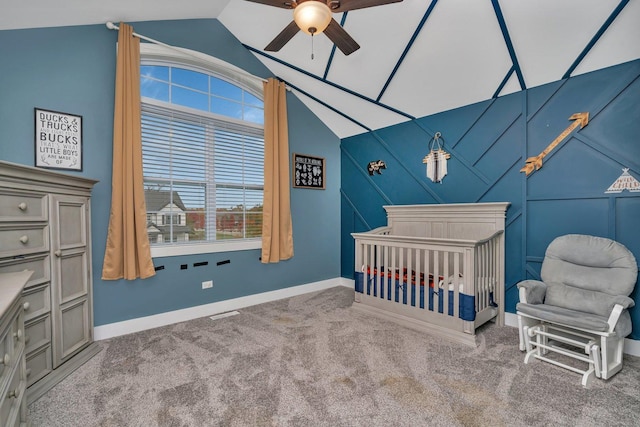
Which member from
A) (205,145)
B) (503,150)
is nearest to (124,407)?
(205,145)

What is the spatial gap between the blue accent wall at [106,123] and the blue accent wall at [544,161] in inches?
65.1

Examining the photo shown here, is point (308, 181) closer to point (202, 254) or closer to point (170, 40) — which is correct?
point (202, 254)

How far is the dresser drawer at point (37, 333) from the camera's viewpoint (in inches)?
69.9

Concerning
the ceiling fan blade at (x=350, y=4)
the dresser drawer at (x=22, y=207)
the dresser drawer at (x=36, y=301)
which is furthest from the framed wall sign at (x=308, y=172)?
the dresser drawer at (x=36, y=301)

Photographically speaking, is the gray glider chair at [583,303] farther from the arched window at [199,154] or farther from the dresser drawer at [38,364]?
the dresser drawer at [38,364]

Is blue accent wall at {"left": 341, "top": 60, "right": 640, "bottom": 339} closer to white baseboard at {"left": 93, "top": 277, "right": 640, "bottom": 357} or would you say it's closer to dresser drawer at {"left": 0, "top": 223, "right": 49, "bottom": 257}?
white baseboard at {"left": 93, "top": 277, "right": 640, "bottom": 357}

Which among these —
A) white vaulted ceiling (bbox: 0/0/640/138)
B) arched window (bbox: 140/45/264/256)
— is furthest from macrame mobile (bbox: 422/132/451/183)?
arched window (bbox: 140/45/264/256)

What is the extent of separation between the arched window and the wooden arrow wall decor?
A: 290 cm

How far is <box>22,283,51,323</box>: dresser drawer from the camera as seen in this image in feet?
5.85

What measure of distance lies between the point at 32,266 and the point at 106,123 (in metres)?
1.36

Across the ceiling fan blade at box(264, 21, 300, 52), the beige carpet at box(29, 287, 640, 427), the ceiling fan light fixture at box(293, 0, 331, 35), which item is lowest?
the beige carpet at box(29, 287, 640, 427)

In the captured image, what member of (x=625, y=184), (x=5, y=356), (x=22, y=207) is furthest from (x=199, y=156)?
(x=625, y=184)

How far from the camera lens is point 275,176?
362 centimetres

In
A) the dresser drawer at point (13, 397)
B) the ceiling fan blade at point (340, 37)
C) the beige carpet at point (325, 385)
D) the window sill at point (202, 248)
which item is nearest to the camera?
the dresser drawer at point (13, 397)
